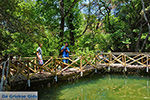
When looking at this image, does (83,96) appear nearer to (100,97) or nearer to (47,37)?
(100,97)

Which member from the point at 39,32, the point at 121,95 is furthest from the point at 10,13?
the point at 121,95

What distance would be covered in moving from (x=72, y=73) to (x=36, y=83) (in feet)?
8.22

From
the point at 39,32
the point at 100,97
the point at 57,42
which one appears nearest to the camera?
the point at 100,97

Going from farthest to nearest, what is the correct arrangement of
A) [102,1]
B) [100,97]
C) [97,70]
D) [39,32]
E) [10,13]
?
[102,1]
[97,70]
[39,32]
[10,13]
[100,97]

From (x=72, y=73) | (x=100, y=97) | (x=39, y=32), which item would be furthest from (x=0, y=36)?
(x=100, y=97)

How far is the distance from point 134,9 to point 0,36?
13.7 metres

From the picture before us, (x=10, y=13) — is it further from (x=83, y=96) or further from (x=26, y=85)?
(x=83, y=96)

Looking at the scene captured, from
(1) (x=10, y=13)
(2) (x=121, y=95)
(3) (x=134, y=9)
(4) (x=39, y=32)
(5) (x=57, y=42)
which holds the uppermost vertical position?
(3) (x=134, y=9)

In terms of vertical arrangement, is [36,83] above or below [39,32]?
below

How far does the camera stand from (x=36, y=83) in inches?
266

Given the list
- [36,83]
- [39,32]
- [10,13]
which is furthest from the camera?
[39,32]

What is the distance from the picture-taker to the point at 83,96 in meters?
6.32

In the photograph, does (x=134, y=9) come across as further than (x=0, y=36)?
Yes

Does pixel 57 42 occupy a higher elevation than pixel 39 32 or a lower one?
lower
